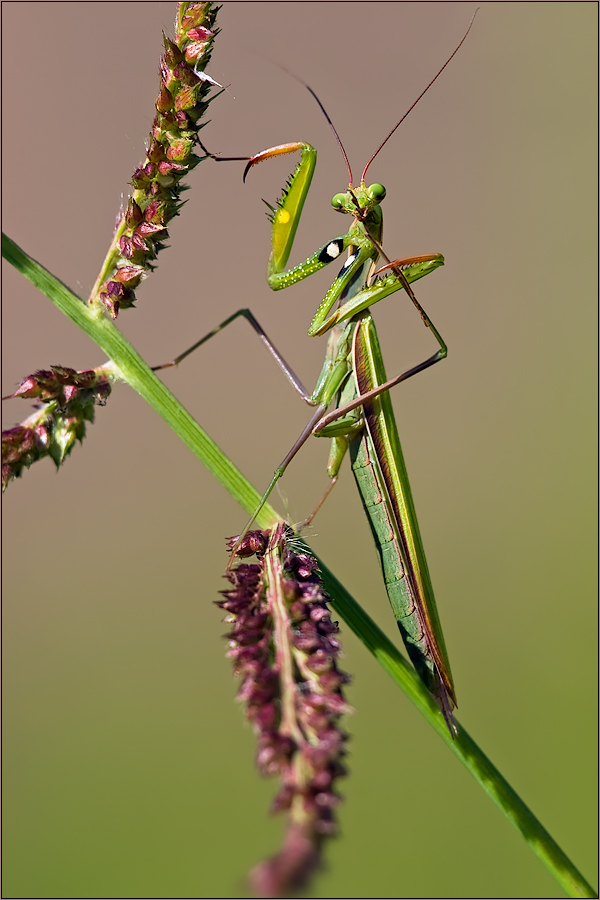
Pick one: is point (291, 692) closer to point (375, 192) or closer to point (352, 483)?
point (375, 192)

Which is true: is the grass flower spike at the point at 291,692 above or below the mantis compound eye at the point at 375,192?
below

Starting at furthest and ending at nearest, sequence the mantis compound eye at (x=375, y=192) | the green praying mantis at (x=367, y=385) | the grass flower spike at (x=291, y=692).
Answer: the mantis compound eye at (x=375, y=192) → the green praying mantis at (x=367, y=385) → the grass flower spike at (x=291, y=692)

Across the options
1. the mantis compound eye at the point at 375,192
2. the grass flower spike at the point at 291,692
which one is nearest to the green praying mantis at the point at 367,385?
the mantis compound eye at the point at 375,192

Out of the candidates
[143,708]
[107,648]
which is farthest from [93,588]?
[143,708]

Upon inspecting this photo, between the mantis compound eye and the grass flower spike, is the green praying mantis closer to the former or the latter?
the mantis compound eye

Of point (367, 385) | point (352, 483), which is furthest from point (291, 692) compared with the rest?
point (352, 483)

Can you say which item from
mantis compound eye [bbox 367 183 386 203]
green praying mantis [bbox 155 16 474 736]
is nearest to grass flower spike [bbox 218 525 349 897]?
green praying mantis [bbox 155 16 474 736]

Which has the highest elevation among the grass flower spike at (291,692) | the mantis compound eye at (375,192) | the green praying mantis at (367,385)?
the mantis compound eye at (375,192)

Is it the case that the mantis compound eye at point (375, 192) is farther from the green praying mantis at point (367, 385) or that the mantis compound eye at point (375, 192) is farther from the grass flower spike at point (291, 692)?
the grass flower spike at point (291, 692)

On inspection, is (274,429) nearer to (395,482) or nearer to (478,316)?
(478,316)
